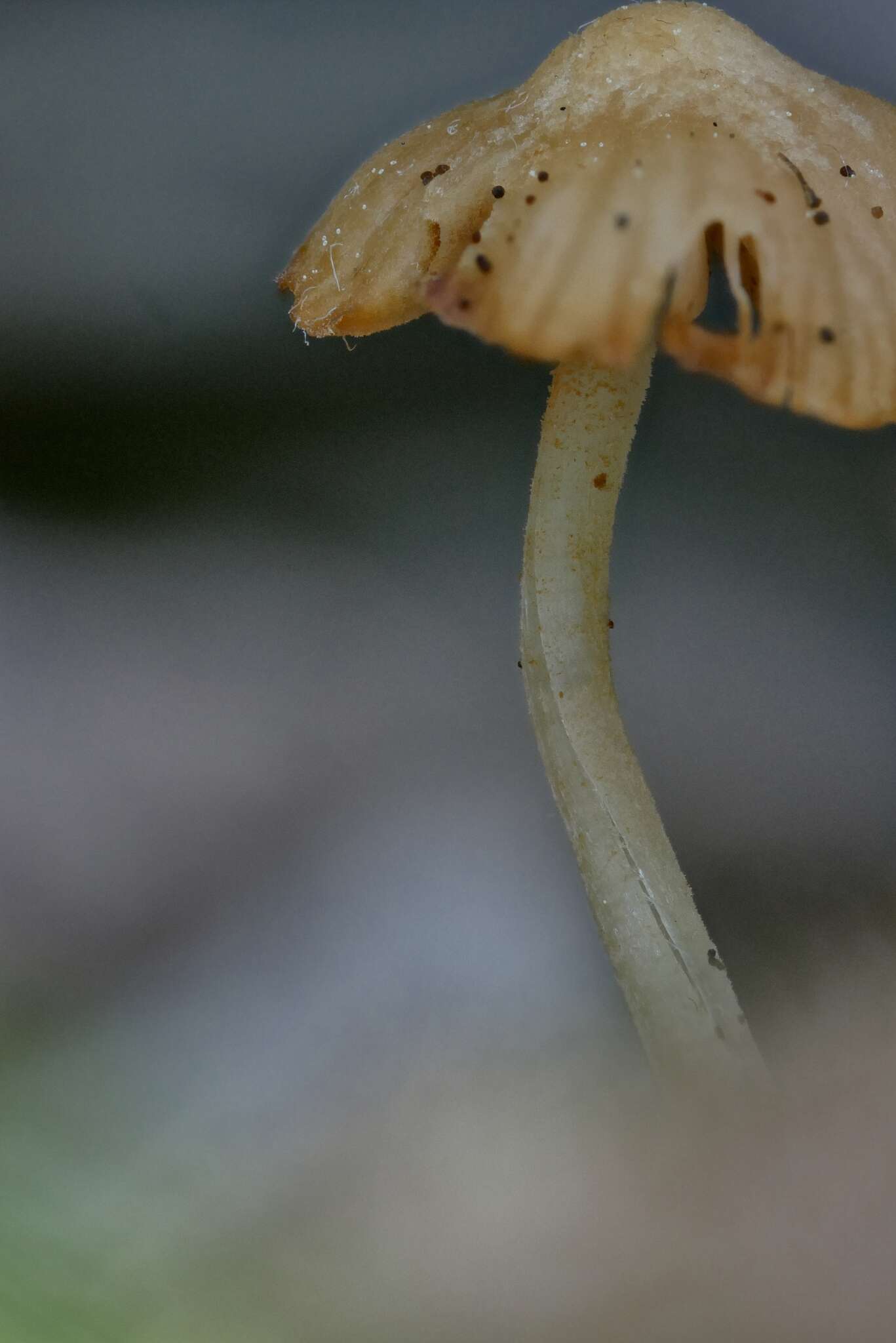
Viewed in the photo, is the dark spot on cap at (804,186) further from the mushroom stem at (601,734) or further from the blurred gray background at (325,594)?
the blurred gray background at (325,594)

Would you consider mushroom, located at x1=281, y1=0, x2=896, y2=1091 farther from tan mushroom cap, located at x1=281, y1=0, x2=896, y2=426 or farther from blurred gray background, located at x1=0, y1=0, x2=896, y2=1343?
blurred gray background, located at x1=0, y1=0, x2=896, y2=1343

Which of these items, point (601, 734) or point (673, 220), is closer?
point (673, 220)

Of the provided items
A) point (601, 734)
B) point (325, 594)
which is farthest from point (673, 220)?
point (325, 594)

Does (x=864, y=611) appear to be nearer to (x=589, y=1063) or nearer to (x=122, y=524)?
(x=122, y=524)

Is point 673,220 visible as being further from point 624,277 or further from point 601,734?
point 601,734

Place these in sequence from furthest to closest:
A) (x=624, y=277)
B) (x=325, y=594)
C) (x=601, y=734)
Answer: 1. (x=325, y=594)
2. (x=601, y=734)
3. (x=624, y=277)

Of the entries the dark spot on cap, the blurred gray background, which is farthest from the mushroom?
the blurred gray background

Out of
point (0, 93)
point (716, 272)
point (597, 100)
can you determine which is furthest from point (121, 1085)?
point (0, 93)

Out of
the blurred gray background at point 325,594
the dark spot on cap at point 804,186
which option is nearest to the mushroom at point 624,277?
the dark spot on cap at point 804,186
